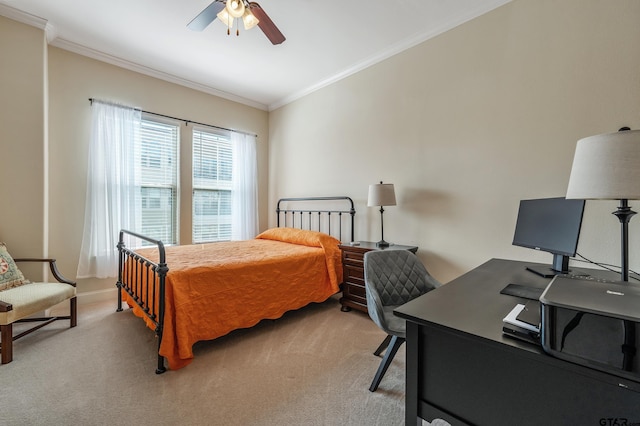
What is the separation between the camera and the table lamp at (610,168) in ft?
3.34

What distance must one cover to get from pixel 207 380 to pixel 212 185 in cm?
288

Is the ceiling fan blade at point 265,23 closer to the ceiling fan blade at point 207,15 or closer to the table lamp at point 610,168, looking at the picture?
the ceiling fan blade at point 207,15

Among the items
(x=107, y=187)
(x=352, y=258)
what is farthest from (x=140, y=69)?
(x=352, y=258)

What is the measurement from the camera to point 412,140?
2.89m

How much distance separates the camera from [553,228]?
1.59 metres

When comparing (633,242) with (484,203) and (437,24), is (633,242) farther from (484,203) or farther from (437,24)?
(437,24)

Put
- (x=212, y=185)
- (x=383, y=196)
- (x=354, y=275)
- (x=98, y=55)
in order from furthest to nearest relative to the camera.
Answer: (x=212, y=185)
(x=98, y=55)
(x=354, y=275)
(x=383, y=196)

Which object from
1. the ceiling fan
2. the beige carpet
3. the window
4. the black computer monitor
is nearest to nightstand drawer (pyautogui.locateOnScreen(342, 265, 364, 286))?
the beige carpet

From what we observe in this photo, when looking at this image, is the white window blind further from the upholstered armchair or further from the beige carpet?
the beige carpet

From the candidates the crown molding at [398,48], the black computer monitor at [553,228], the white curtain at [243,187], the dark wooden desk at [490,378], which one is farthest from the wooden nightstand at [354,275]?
the crown molding at [398,48]

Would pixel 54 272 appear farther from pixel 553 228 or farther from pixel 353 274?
pixel 553 228

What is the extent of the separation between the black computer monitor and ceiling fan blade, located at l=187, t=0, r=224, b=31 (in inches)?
99.8

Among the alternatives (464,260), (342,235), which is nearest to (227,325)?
(342,235)

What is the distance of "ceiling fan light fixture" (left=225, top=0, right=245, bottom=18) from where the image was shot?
6.11ft
